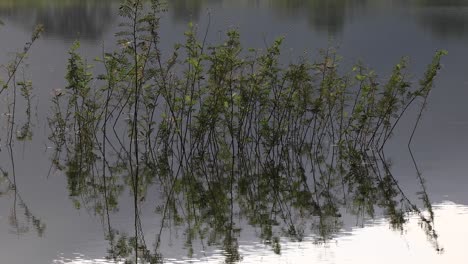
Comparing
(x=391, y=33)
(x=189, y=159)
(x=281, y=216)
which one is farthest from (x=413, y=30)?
(x=281, y=216)

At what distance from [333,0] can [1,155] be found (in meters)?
108

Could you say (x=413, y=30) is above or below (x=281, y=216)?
above

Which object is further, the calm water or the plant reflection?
the plant reflection

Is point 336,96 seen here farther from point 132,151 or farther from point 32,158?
point 32,158

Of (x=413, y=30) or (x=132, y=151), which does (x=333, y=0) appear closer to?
(x=413, y=30)

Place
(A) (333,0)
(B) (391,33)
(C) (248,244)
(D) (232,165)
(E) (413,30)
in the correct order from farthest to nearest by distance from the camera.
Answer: (A) (333,0) < (E) (413,30) < (B) (391,33) < (D) (232,165) < (C) (248,244)

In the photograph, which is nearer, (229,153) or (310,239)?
(310,239)

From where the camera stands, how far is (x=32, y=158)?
21.3 metres

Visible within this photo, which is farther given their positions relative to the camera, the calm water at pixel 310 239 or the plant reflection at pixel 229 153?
the plant reflection at pixel 229 153

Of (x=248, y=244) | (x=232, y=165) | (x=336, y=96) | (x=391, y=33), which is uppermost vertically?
(x=391, y=33)

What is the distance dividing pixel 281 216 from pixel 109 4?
88473 millimetres

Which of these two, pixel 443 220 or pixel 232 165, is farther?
pixel 232 165

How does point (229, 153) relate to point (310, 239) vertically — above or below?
above

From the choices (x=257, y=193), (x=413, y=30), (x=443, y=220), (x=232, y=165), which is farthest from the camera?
(x=413, y=30)
